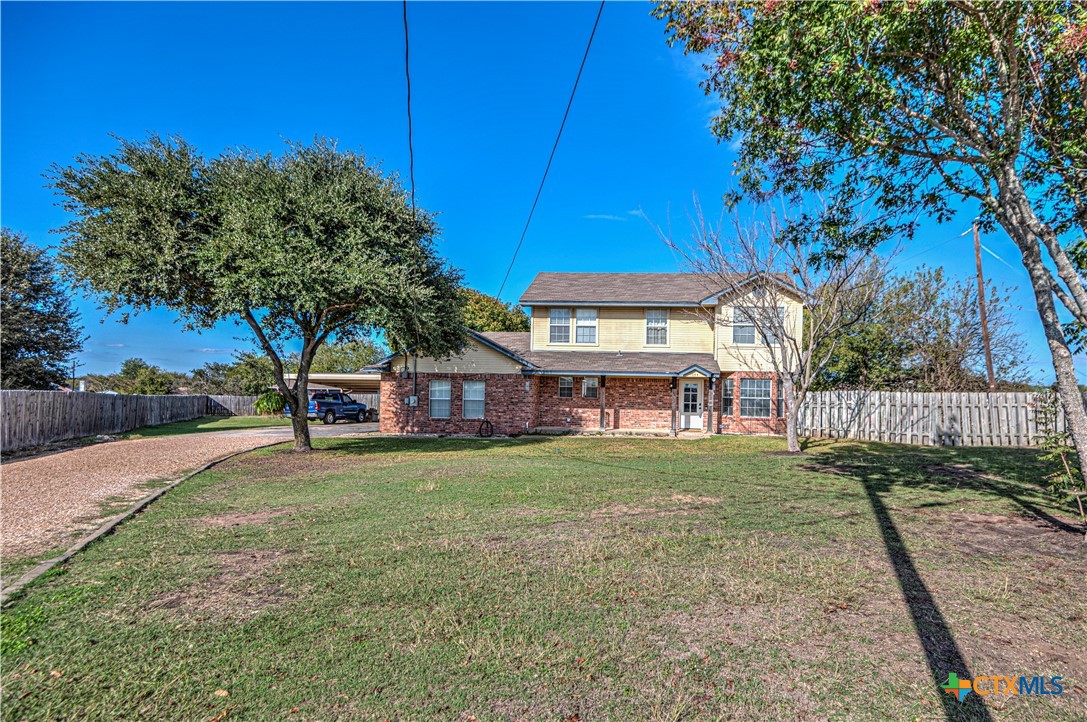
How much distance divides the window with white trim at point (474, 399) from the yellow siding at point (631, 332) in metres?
3.27

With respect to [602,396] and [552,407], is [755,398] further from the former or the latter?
[552,407]

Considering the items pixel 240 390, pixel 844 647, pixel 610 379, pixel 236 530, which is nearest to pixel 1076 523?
pixel 844 647

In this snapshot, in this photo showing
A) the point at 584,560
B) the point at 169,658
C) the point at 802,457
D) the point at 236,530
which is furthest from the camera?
the point at 802,457

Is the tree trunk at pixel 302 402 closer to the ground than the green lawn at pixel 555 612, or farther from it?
farther from it

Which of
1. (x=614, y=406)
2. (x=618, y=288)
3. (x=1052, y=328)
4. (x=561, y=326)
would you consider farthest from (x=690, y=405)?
(x=1052, y=328)

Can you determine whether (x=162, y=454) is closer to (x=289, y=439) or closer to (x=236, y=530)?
(x=289, y=439)

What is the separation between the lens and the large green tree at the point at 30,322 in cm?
2277

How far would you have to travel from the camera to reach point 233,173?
44.5 feet

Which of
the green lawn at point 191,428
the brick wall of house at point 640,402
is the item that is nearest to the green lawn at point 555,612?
the brick wall of house at point 640,402

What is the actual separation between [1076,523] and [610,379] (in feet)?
54.2

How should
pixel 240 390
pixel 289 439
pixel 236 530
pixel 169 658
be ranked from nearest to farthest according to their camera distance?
pixel 169 658 → pixel 236 530 → pixel 289 439 → pixel 240 390

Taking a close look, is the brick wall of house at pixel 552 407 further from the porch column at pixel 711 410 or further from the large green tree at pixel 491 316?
the large green tree at pixel 491 316

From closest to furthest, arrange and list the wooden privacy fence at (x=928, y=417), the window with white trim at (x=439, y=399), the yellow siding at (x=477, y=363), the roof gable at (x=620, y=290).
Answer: the wooden privacy fence at (x=928, y=417) → the yellow siding at (x=477, y=363) → the window with white trim at (x=439, y=399) → the roof gable at (x=620, y=290)

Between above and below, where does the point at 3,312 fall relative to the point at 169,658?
above
